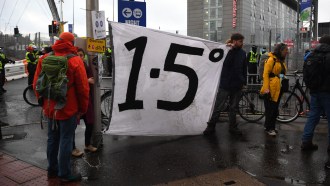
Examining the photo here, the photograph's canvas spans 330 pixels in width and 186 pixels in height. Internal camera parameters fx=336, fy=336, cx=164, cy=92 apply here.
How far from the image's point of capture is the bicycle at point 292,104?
25.0 feet

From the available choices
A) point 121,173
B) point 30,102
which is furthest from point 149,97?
point 30,102

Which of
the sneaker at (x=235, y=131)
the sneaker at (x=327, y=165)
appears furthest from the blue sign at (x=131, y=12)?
the sneaker at (x=327, y=165)

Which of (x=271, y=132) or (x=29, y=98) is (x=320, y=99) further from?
(x=29, y=98)

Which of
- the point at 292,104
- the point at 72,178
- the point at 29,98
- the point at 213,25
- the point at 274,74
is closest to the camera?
the point at 72,178

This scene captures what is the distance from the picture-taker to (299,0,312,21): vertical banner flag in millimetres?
22344

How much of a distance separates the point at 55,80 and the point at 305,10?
2225 cm

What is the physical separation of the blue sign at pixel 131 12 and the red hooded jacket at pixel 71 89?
13.4 feet

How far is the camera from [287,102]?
7.75 m

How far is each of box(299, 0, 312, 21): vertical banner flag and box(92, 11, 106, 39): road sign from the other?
20.4m

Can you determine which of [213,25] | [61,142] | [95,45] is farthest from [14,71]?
[213,25]

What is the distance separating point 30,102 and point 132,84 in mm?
6012

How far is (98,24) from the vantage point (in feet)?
17.5

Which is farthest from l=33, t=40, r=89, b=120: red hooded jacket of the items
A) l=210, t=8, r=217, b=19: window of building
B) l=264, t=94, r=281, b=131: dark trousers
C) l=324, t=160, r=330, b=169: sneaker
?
l=210, t=8, r=217, b=19: window of building

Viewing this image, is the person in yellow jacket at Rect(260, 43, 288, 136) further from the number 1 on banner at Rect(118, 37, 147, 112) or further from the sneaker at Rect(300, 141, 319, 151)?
→ the number 1 on banner at Rect(118, 37, 147, 112)
